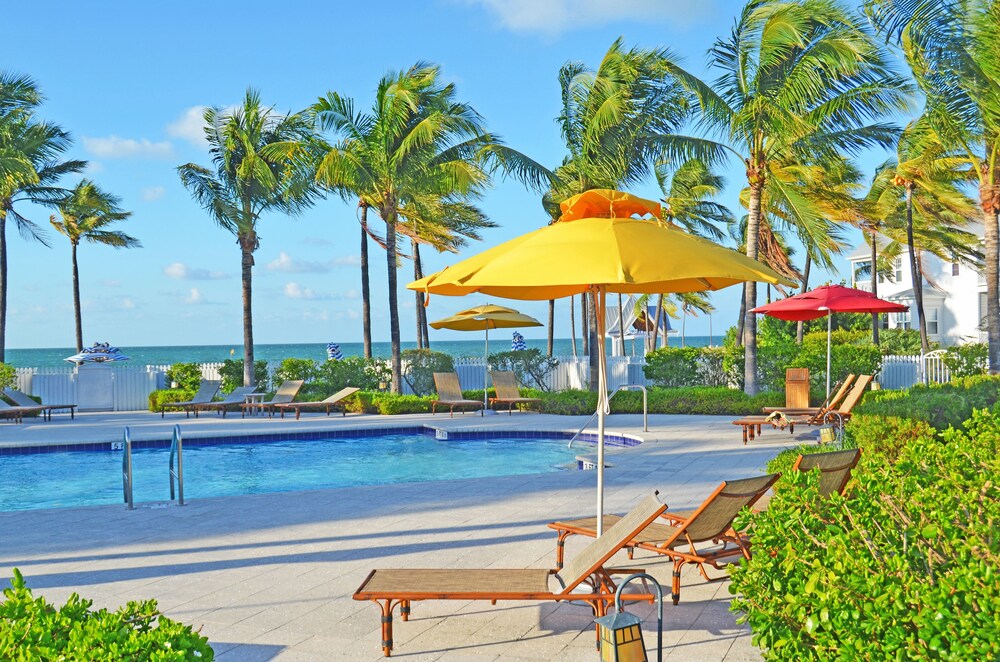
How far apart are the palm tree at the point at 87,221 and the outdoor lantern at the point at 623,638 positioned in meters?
28.4

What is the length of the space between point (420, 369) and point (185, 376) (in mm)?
6172

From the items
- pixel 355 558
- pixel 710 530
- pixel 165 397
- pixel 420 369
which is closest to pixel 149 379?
pixel 165 397

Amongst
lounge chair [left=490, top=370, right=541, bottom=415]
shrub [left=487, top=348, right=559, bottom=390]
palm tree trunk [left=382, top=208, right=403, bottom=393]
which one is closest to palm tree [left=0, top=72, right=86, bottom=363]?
palm tree trunk [left=382, top=208, right=403, bottom=393]

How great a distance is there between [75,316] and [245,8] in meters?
19.0

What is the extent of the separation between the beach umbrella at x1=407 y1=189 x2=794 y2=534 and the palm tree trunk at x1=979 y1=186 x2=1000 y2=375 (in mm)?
15305

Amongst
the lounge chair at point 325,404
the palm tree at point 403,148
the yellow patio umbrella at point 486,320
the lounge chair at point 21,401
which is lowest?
the lounge chair at point 325,404

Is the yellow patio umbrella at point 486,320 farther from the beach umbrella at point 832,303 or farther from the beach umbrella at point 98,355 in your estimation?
the beach umbrella at point 98,355

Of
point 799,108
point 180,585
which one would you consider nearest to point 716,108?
point 799,108

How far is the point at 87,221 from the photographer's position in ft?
103

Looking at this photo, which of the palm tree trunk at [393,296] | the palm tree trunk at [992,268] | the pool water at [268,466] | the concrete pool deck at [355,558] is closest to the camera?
the concrete pool deck at [355,558]

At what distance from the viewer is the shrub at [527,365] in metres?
22.4

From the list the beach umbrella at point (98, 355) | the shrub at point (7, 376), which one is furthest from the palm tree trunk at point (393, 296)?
the shrub at point (7, 376)

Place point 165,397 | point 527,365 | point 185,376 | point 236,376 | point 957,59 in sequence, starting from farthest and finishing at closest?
point 236,376, point 527,365, point 185,376, point 165,397, point 957,59

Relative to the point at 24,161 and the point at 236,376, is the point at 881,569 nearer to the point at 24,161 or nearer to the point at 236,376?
the point at 236,376
